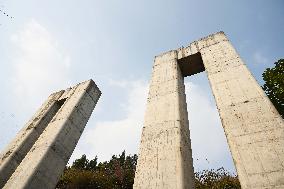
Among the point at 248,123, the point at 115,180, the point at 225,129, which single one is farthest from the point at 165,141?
the point at 115,180

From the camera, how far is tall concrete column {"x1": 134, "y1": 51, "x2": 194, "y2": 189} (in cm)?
296

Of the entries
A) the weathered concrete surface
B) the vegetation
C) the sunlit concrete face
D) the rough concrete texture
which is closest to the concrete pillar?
the sunlit concrete face

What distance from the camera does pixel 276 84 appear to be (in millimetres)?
9742

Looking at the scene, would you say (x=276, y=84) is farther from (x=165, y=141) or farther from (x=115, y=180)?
(x=115, y=180)

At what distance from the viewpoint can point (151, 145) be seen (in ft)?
11.5

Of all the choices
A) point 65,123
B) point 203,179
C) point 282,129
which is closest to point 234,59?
point 282,129

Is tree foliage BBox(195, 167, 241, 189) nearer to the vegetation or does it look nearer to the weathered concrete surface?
the vegetation

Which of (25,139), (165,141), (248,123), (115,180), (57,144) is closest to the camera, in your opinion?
(248,123)

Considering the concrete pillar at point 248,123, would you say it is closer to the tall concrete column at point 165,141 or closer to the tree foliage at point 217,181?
the tall concrete column at point 165,141

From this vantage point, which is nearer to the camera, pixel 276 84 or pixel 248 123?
pixel 248 123

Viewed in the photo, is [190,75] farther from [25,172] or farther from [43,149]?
[25,172]

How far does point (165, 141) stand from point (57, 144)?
2.52 meters

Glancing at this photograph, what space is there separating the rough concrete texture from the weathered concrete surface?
0.54 metres

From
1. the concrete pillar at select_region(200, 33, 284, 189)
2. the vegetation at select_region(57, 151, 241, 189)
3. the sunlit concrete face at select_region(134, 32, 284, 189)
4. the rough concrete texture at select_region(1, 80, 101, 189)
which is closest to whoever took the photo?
the concrete pillar at select_region(200, 33, 284, 189)
